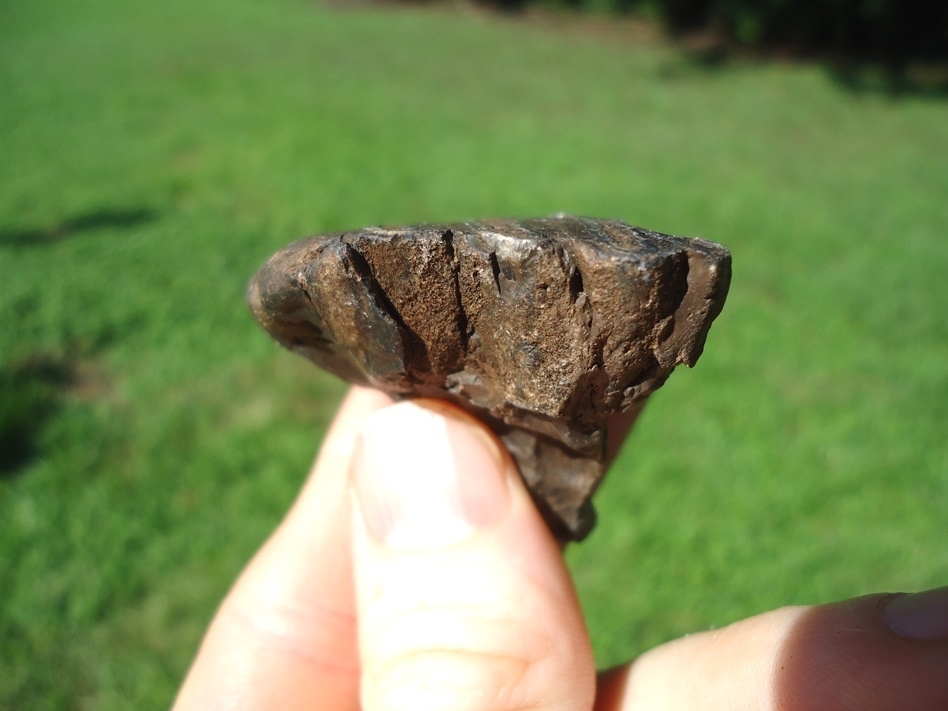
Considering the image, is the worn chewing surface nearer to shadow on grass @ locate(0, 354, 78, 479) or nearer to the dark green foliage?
shadow on grass @ locate(0, 354, 78, 479)

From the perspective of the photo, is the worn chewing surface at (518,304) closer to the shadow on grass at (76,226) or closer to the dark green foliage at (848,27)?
the shadow on grass at (76,226)

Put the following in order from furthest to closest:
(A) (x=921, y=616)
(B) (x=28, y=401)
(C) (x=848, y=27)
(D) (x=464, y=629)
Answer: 1. (C) (x=848, y=27)
2. (B) (x=28, y=401)
3. (D) (x=464, y=629)
4. (A) (x=921, y=616)

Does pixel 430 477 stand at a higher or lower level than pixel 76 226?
higher

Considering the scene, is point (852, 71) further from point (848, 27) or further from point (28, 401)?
point (28, 401)

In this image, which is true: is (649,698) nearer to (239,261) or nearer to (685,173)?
(239,261)

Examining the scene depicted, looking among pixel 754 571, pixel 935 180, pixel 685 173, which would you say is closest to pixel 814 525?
pixel 754 571

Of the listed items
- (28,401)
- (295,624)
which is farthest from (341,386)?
(295,624)
